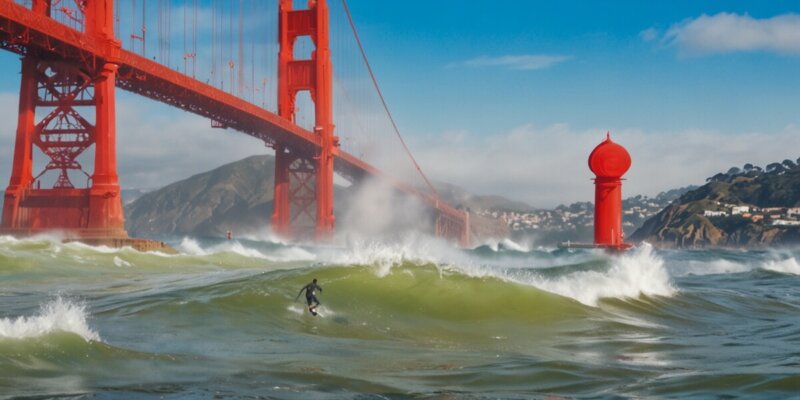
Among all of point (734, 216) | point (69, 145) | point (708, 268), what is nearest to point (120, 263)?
point (69, 145)

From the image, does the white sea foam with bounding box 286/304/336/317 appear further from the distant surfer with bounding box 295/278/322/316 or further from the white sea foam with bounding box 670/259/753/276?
the white sea foam with bounding box 670/259/753/276

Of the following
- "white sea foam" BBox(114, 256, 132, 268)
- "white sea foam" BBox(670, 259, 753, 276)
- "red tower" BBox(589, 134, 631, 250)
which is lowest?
"white sea foam" BBox(670, 259, 753, 276)

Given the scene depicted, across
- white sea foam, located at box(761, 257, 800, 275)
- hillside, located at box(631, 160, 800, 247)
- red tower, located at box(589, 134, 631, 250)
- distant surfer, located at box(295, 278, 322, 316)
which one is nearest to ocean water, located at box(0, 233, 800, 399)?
distant surfer, located at box(295, 278, 322, 316)

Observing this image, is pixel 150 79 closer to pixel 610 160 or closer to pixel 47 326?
pixel 610 160

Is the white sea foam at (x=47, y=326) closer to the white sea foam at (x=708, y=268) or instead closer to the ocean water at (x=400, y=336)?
the ocean water at (x=400, y=336)

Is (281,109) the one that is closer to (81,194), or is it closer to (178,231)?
(81,194)

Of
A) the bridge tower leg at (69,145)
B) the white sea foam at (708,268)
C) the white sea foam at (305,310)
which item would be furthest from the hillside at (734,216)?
the white sea foam at (305,310)

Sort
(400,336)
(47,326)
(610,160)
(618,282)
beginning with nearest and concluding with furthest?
(47,326) → (400,336) → (618,282) → (610,160)
